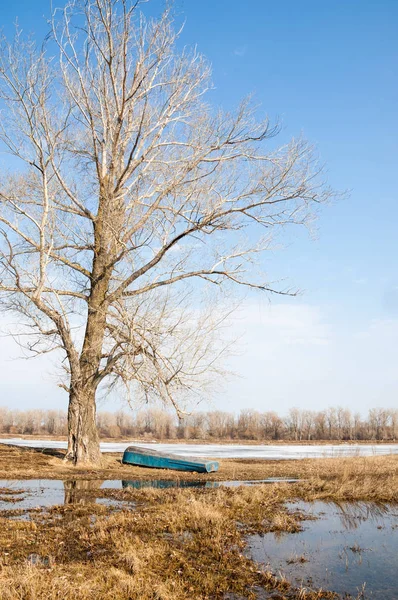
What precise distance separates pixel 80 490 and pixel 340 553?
5.69 meters

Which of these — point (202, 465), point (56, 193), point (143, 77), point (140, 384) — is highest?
point (143, 77)

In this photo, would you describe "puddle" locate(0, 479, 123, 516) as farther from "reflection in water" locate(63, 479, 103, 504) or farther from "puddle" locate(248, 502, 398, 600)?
"puddle" locate(248, 502, 398, 600)

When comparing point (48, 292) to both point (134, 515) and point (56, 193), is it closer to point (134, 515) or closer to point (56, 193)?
point (56, 193)

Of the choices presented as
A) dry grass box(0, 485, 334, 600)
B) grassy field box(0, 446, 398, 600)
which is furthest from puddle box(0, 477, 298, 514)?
dry grass box(0, 485, 334, 600)

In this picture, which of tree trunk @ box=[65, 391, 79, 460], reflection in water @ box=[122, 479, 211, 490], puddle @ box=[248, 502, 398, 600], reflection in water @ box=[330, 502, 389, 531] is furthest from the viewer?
tree trunk @ box=[65, 391, 79, 460]

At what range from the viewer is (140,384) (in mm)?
14250

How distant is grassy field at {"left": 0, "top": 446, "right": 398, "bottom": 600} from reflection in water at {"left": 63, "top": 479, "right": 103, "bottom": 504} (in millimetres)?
125

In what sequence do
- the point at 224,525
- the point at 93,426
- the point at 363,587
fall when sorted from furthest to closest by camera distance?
the point at 93,426
the point at 224,525
the point at 363,587

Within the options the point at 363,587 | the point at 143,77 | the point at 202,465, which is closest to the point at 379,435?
the point at 202,465

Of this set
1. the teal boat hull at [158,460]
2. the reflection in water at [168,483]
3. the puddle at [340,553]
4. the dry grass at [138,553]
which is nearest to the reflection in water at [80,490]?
the reflection in water at [168,483]

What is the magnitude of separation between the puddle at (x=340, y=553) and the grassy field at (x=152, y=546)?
282 mm

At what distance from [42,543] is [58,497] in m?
3.60

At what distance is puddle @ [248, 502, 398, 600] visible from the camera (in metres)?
4.85

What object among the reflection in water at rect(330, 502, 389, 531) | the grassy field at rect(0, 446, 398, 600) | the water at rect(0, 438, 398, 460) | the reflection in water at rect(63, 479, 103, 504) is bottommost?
the water at rect(0, 438, 398, 460)
